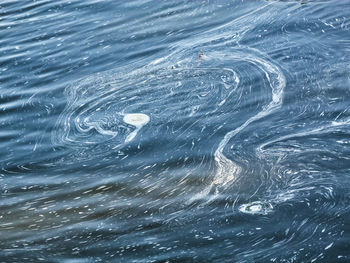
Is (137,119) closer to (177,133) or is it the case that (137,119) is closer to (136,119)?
(136,119)

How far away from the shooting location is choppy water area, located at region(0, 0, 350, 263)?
2082 mm

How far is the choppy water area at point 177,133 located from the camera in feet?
6.83

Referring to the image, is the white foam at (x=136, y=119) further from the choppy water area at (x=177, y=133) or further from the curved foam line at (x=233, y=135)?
the curved foam line at (x=233, y=135)

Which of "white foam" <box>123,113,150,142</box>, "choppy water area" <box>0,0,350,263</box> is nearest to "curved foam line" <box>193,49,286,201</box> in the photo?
"choppy water area" <box>0,0,350,263</box>

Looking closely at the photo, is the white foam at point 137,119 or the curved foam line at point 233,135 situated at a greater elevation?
the white foam at point 137,119

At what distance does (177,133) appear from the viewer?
268cm

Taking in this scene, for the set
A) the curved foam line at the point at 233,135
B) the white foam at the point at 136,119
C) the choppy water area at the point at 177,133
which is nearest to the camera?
the choppy water area at the point at 177,133

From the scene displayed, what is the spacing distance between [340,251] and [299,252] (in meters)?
0.12

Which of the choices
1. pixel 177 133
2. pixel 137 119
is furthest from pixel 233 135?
pixel 137 119

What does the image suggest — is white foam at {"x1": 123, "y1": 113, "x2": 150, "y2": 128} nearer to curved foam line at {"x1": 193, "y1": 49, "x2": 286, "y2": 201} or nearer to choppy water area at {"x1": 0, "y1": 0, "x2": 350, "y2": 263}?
choppy water area at {"x1": 0, "y1": 0, "x2": 350, "y2": 263}

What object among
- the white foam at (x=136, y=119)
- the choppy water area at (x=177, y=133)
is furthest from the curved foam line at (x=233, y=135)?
the white foam at (x=136, y=119)

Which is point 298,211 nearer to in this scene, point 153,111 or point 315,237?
point 315,237

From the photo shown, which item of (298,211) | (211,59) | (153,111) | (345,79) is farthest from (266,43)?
(298,211)

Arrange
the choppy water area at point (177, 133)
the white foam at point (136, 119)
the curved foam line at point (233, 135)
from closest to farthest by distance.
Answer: the choppy water area at point (177, 133)
the curved foam line at point (233, 135)
the white foam at point (136, 119)
